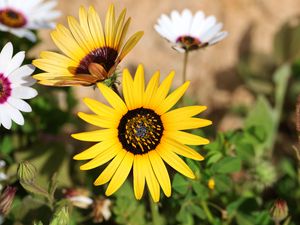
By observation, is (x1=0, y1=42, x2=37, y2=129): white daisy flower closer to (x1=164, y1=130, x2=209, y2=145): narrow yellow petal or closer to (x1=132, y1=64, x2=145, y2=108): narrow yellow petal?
(x1=132, y1=64, x2=145, y2=108): narrow yellow petal

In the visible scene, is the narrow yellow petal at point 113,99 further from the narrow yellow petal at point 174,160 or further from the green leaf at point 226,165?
the green leaf at point 226,165

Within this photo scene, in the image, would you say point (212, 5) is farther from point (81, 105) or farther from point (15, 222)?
point (15, 222)

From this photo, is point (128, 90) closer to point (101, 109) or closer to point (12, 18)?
point (101, 109)

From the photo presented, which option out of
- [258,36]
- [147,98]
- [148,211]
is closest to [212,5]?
[258,36]

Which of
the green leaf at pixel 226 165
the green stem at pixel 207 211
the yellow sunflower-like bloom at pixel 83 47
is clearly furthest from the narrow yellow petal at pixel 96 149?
the green stem at pixel 207 211

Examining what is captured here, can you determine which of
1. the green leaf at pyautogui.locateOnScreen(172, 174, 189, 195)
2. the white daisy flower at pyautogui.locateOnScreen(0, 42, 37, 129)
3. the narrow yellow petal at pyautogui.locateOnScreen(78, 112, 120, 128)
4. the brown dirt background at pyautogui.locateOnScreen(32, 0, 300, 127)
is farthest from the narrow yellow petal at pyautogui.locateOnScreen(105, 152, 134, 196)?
the brown dirt background at pyautogui.locateOnScreen(32, 0, 300, 127)

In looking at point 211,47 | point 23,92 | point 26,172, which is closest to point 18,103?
point 23,92
